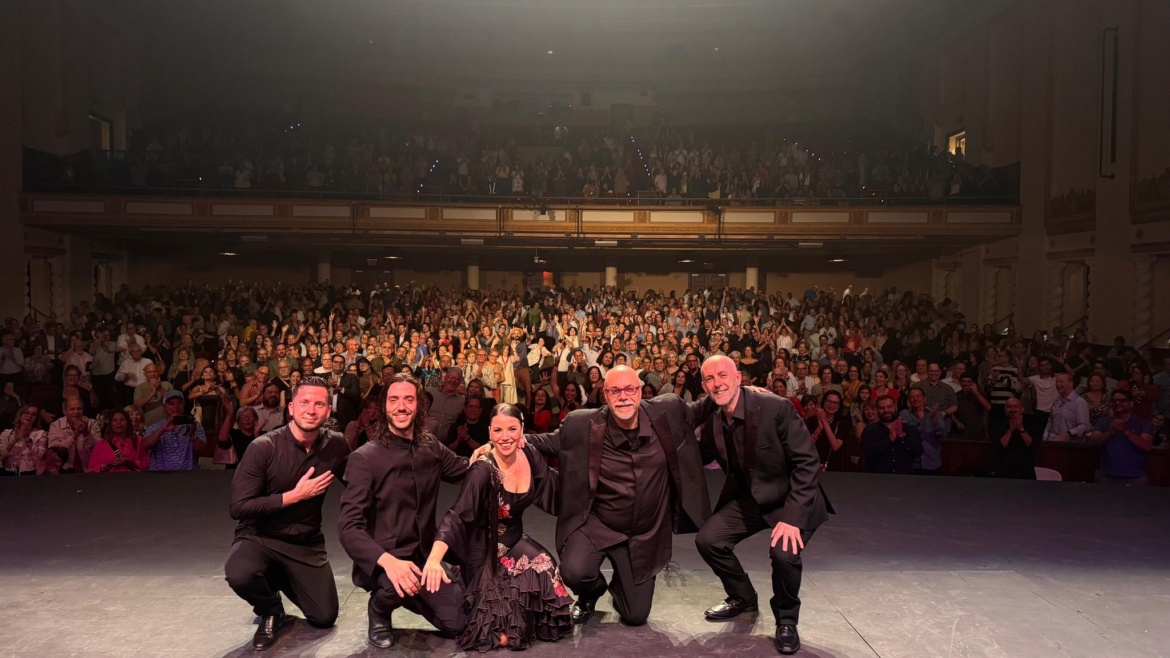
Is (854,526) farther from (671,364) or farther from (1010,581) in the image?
(671,364)

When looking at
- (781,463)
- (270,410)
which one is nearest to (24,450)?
(270,410)

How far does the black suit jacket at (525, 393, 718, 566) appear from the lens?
4266mm

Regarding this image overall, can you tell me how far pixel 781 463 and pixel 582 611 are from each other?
1237mm

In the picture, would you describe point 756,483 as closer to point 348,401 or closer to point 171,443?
point 171,443

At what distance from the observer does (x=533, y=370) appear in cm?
1184

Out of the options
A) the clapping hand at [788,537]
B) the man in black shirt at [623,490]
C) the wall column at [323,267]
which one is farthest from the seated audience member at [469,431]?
the wall column at [323,267]

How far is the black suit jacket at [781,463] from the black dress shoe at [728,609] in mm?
451

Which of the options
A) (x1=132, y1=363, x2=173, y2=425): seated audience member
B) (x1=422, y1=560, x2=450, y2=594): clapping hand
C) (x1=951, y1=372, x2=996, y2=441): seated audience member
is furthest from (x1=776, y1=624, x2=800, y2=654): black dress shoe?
(x1=132, y1=363, x2=173, y2=425): seated audience member

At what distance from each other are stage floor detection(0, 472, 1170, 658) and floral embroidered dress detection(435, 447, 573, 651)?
0.12 metres

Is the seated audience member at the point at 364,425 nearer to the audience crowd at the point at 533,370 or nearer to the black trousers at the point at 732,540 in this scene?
the audience crowd at the point at 533,370

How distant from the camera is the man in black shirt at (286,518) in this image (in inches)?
154

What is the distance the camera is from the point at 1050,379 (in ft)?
28.6

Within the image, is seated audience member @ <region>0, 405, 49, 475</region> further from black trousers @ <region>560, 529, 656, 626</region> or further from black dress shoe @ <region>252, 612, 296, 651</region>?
black trousers @ <region>560, 529, 656, 626</region>

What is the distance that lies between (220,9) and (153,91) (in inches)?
108
